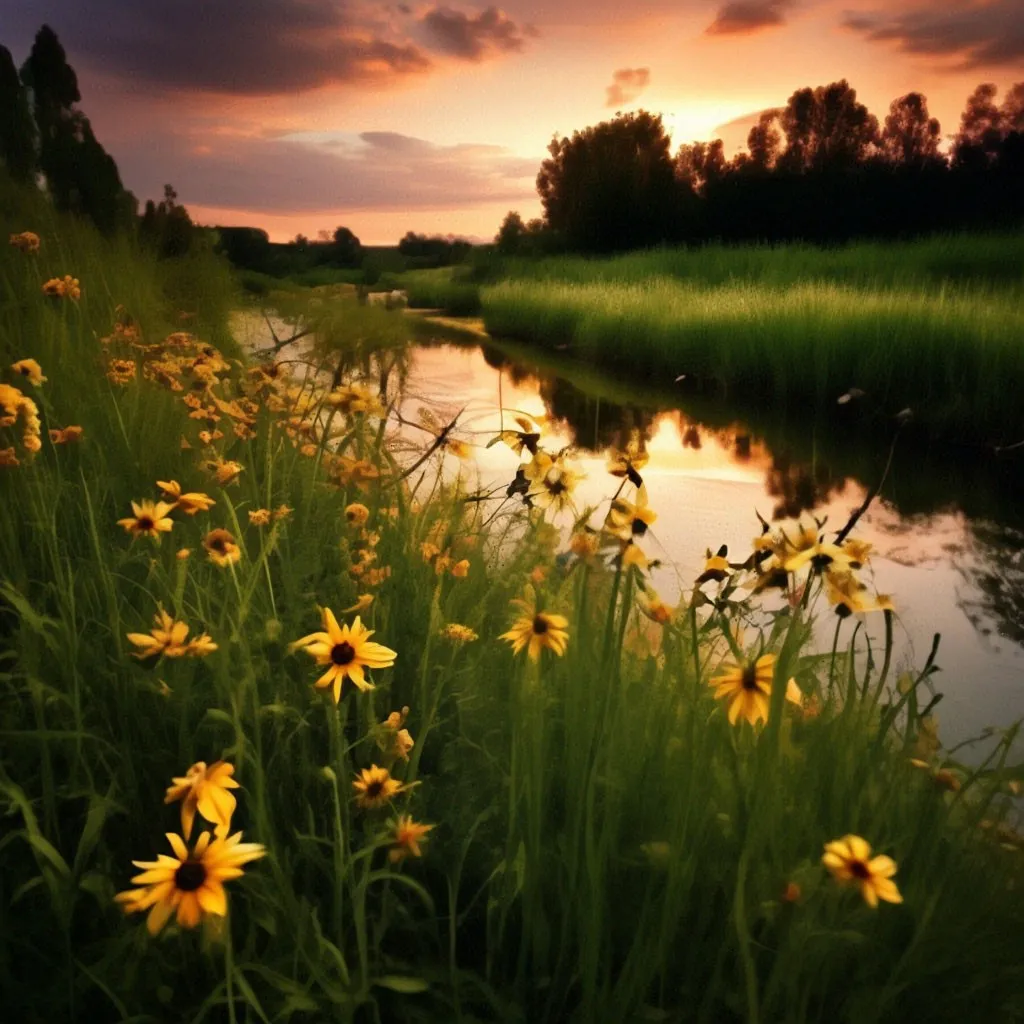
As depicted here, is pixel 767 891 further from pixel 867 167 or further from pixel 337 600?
pixel 867 167

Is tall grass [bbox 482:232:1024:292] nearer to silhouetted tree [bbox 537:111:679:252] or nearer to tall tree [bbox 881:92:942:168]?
silhouetted tree [bbox 537:111:679:252]

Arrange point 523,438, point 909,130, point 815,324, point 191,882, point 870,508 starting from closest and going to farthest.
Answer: point 191,882
point 523,438
point 870,508
point 815,324
point 909,130

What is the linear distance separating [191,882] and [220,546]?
0.46 m

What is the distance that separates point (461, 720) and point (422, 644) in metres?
0.20

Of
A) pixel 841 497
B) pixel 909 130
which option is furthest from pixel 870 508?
pixel 909 130

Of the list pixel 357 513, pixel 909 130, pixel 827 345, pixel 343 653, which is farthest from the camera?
pixel 909 130

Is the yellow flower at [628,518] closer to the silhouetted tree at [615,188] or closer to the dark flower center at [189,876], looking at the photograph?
the dark flower center at [189,876]

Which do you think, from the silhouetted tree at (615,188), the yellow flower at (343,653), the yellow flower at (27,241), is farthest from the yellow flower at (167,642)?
the silhouetted tree at (615,188)

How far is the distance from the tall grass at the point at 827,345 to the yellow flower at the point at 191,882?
3891mm

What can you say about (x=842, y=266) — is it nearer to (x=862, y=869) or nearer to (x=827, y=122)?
(x=862, y=869)

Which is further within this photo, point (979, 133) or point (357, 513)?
point (979, 133)

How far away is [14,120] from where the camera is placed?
5094 millimetres

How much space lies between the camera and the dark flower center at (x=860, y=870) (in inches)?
24.4

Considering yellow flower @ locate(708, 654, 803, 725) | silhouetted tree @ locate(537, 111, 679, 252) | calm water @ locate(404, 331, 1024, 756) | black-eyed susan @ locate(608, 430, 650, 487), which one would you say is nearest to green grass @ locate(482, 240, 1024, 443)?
calm water @ locate(404, 331, 1024, 756)
